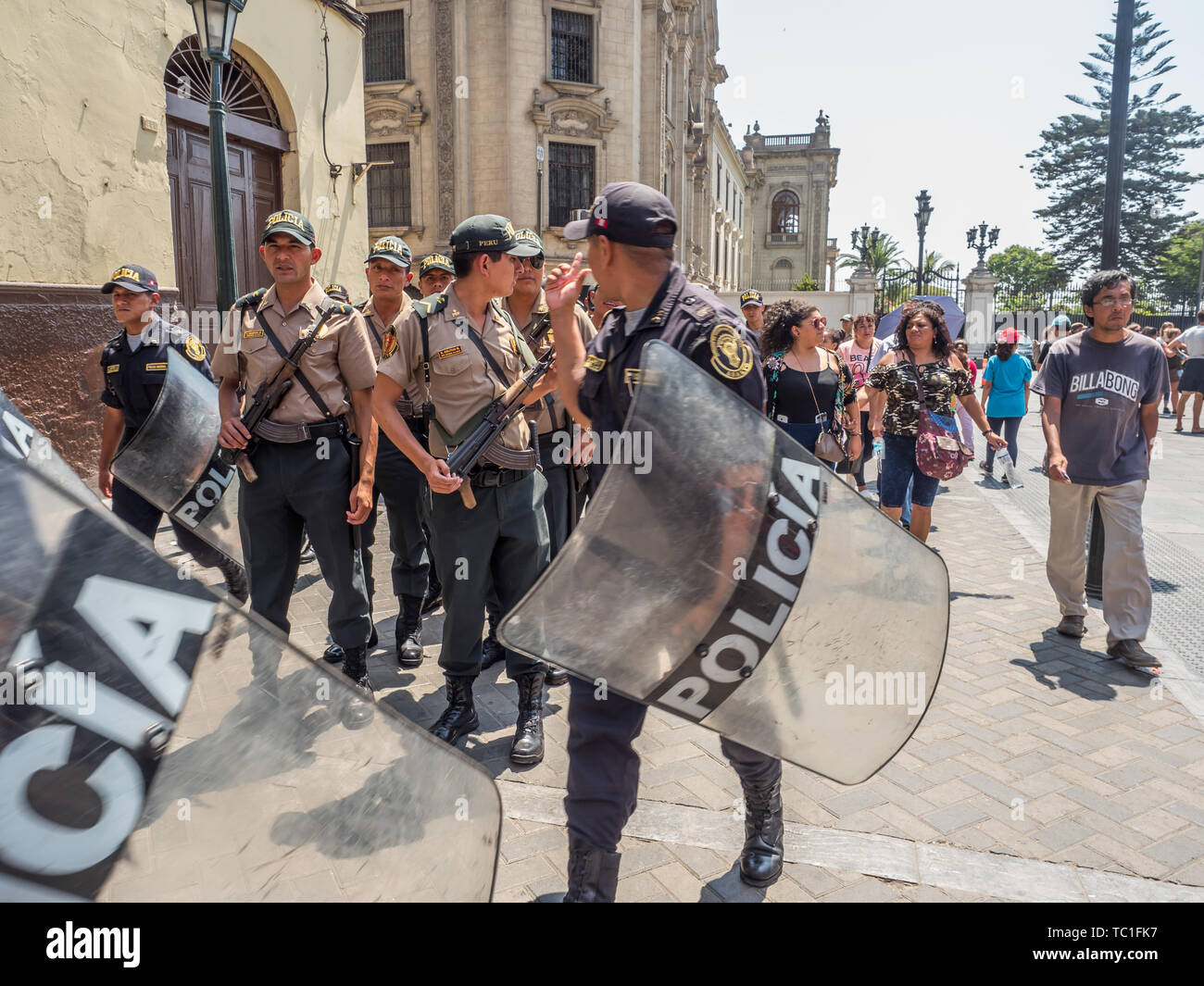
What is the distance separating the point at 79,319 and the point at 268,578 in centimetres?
540

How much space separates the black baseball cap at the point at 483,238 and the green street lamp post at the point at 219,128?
3379 mm

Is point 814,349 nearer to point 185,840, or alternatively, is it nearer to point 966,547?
point 966,547

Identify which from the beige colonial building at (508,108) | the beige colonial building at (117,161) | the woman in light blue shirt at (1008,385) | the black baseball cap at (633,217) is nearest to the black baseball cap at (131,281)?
the beige colonial building at (117,161)

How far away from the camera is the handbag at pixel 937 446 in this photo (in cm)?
579

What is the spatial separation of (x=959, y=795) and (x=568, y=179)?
85.5ft

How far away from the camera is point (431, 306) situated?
12.0ft

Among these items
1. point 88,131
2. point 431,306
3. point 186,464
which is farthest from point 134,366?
point 88,131

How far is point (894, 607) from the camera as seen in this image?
2205 millimetres

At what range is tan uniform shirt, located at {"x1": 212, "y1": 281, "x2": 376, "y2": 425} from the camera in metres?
3.82

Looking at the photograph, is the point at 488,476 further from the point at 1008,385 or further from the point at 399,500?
the point at 1008,385

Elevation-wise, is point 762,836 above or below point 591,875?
below

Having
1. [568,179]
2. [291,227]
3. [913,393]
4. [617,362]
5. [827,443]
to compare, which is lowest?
[827,443]

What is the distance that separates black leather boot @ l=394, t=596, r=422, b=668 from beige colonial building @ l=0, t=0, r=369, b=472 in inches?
181
